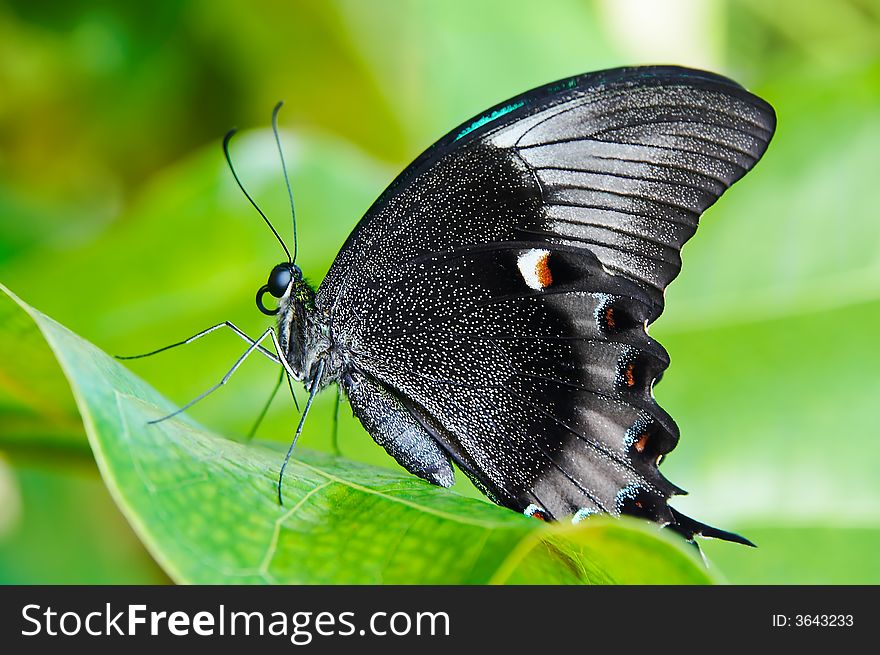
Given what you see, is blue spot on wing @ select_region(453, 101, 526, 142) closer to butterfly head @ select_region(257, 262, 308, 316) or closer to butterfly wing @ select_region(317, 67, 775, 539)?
butterfly wing @ select_region(317, 67, 775, 539)

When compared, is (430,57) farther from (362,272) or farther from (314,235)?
(362,272)

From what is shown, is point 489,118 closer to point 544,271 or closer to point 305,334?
point 544,271

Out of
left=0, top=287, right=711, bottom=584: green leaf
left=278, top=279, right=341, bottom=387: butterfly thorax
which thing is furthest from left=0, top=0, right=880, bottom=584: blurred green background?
left=0, top=287, right=711, bottom=584: green leaf

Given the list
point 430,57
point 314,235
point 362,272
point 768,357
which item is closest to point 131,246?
point 314,235

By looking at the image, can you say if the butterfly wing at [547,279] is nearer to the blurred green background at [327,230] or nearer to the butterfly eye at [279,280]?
the butterfly eye at [279,280]

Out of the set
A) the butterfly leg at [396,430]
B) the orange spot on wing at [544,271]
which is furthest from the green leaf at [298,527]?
the orange spot on wing at [544,271]
